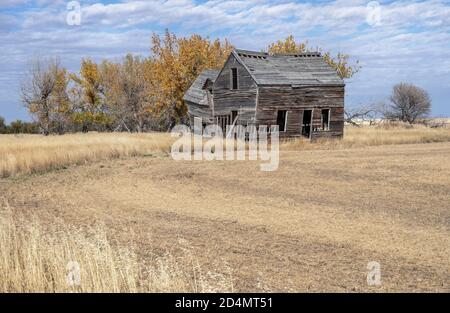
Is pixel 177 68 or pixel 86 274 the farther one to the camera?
pixel 177 68

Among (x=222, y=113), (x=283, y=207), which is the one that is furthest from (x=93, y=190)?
(x=222, y=113)

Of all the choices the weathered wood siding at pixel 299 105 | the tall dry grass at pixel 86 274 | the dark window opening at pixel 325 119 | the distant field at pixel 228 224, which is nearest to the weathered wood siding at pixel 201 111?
the weathered wood siding at pixel 299 105

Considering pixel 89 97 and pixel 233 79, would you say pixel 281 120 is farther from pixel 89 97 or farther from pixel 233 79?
pixel 89 97

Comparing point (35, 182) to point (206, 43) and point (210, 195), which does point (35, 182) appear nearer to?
point (210, 195)

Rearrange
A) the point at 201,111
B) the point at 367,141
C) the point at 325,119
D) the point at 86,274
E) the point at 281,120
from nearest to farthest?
the point at 86,274, the point at 367,141, the point at 325,119, the point at 281,120, the point at 201,111

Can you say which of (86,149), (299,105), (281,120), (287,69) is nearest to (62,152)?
(86,149)

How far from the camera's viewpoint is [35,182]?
56.6 feet

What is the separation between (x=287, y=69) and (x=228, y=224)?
21814 mm

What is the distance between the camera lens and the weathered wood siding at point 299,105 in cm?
2955

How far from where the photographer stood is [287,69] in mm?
31172

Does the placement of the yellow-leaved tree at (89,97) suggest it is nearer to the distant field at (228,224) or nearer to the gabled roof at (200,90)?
the gabled roof at (200,90)

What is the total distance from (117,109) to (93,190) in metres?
38.2

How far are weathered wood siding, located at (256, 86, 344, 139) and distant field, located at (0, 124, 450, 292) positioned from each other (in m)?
9.03

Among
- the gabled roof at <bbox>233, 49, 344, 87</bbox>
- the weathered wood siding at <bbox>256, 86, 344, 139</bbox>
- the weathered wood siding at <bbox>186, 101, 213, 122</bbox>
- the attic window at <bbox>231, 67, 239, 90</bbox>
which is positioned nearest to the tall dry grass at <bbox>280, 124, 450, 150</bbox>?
the weathered wood siding at <bbox>256, 86, 344, 139</bbox>
